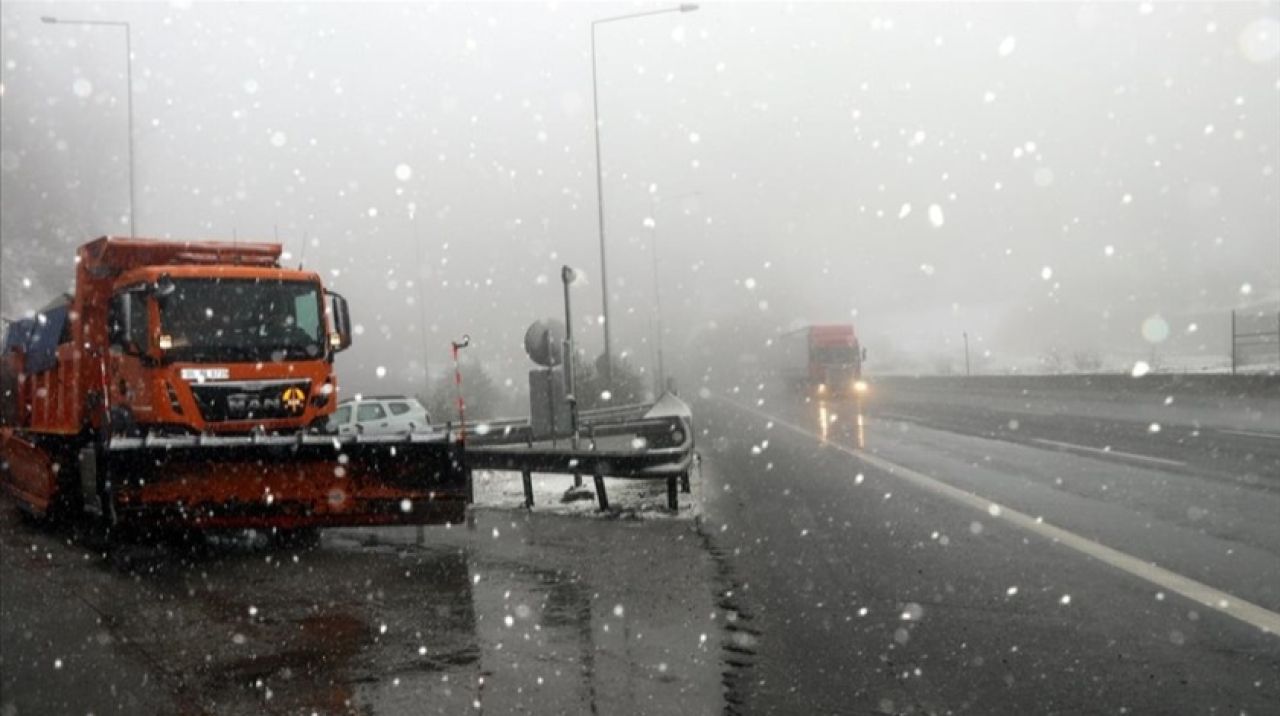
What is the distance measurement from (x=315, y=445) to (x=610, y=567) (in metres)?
3.26

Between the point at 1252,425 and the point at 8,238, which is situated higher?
the point at 8,238

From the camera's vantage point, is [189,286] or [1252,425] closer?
[189,286]

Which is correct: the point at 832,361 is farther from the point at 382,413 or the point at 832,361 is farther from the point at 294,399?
the point at 294,399

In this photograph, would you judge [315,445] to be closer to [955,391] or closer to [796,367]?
[955,391]

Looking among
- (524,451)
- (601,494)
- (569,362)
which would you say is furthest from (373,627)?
(569,362)

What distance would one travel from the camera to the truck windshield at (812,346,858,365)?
163ft

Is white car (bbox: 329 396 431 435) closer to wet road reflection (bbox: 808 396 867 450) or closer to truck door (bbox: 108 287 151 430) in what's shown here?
wet road reflection (bbox: 808 396 867 450)

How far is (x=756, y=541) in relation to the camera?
10.4 meters

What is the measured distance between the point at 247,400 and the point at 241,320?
916 mm

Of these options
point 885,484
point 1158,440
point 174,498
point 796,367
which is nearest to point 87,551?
point 174,498

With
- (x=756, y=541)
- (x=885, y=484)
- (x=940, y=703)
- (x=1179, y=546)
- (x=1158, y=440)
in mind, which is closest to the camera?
(x=940, y=703)

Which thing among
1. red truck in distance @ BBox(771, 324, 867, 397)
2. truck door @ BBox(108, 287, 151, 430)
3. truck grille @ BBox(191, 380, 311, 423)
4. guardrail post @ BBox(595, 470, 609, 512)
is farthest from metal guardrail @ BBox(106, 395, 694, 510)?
red truck in distance @ BBox(771, 324, 867, 397)

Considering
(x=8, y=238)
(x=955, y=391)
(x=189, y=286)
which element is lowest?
(x=955, y=391)

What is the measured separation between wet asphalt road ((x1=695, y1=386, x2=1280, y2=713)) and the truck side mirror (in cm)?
A: 451
